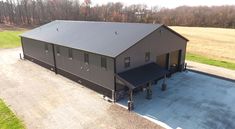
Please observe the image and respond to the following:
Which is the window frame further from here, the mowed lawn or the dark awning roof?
the mowed lawn

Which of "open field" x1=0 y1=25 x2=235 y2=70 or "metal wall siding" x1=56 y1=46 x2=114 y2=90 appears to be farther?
"open field" x1=0 y1=25 x2=235 y2=70

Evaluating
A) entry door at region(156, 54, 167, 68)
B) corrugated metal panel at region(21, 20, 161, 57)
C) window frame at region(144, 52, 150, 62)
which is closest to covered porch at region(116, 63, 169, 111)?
window frame at region(144, 52, 150, 62)

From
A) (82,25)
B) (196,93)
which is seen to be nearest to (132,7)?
(82,25)

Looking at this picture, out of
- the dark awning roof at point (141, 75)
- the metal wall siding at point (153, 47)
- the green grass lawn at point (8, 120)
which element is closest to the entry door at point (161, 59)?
the metal wall siding at point (153, 47)

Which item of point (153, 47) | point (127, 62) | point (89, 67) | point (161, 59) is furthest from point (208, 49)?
point (89, 67)

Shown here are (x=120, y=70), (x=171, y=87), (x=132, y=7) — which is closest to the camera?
(x=120, y=70)

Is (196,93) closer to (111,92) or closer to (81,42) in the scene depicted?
(111,92)

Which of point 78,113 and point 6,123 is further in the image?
point 78,113
